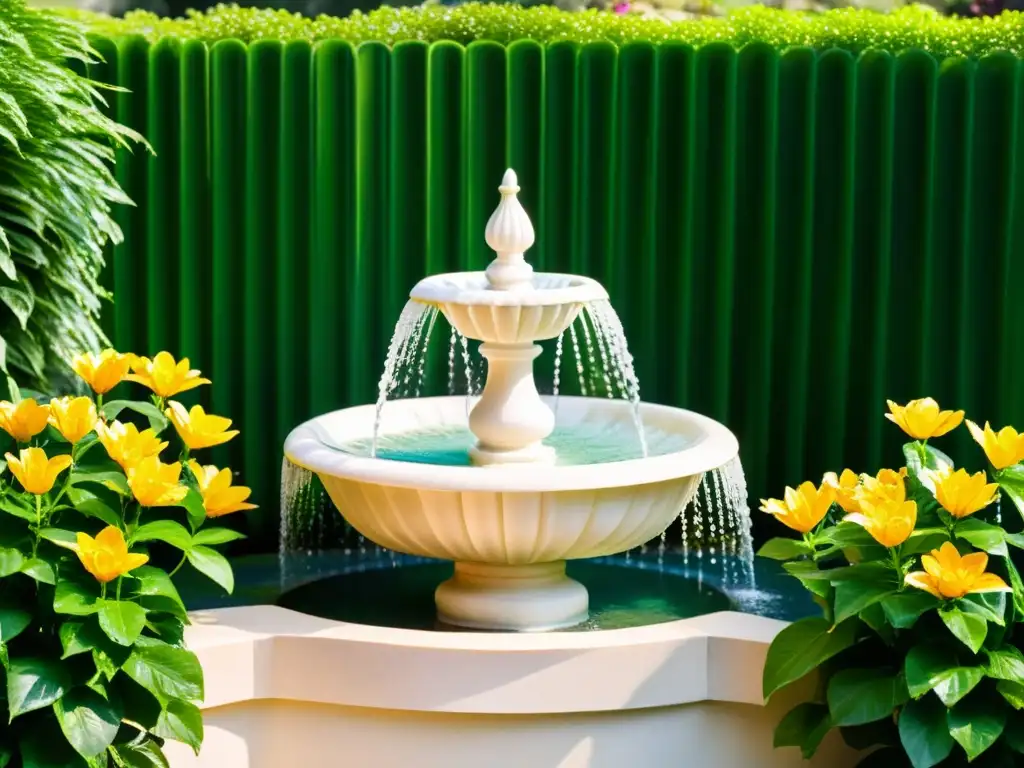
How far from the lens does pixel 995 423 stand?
5766 mm

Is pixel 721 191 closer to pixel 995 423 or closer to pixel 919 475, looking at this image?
pixel 995 423

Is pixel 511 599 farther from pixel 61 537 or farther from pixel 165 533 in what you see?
pixel 61 537

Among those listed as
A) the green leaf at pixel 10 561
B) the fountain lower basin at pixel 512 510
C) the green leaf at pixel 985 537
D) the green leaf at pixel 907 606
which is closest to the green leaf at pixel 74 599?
the green leaf at pixel 10 561

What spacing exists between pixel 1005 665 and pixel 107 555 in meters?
2.13

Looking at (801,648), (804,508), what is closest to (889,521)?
(804,508)

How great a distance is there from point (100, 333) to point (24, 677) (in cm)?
191

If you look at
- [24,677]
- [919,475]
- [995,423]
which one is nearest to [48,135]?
[24,677]

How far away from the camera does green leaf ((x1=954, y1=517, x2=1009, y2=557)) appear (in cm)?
391

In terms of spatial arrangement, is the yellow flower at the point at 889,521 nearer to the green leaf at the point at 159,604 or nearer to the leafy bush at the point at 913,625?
the leafy bush at the point at 913,625

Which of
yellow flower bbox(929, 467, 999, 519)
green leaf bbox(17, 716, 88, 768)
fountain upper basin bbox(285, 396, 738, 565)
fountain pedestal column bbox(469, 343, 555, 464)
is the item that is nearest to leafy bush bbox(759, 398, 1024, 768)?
yellow flower bbox(929, 467, 999, 519)

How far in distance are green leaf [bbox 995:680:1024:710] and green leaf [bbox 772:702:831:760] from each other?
1.50 ft

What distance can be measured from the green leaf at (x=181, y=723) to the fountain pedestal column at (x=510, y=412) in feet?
4.56

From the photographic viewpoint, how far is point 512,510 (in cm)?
449

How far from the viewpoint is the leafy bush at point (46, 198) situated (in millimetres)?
4969
